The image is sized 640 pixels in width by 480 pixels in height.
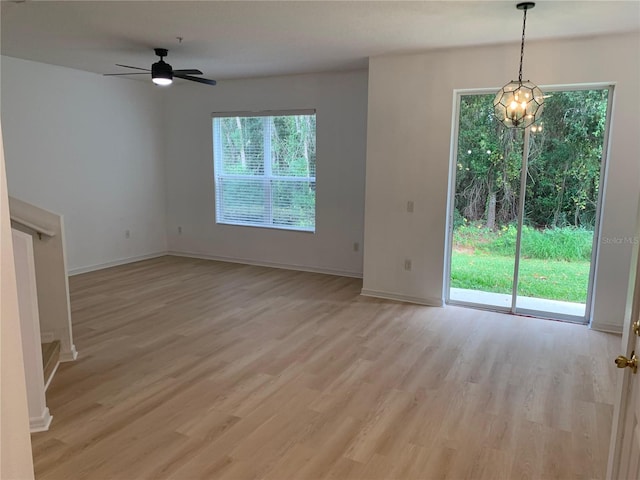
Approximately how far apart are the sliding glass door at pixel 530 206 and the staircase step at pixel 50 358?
364 cm

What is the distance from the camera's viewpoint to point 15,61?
204 inches

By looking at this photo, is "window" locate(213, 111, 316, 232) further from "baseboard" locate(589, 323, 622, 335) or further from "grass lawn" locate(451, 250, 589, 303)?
"baseboard" locate(589, 323, 622, 335)

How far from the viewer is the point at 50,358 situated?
10.5 ft

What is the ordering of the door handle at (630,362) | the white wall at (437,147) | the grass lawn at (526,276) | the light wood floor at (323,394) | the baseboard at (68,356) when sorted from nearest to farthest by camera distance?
the door handle at (630,362)
the light wood floor at (323,394)
the baseboard at (68,356)
the white wall at (437,147)
the grass lawn at (526,276)

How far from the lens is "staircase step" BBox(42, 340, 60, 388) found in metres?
3.09

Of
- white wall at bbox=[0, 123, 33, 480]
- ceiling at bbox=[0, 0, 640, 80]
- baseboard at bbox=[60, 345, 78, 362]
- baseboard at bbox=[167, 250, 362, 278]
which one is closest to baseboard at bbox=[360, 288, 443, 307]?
baseboard at bbox=[167, 250, 362, 278]

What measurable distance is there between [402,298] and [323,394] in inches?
89.0

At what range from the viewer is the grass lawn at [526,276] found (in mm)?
4406

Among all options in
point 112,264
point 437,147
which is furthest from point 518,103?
point 112,264

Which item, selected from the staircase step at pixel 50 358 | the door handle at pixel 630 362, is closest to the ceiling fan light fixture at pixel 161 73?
the staircase step at pixel 50 358

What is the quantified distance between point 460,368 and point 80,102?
18.0 feet

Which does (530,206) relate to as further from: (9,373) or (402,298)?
(9,373)

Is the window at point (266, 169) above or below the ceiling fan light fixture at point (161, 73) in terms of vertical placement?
below

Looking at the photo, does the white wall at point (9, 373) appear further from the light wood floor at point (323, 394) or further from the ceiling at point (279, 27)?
the ceiling at point (279, 27)
